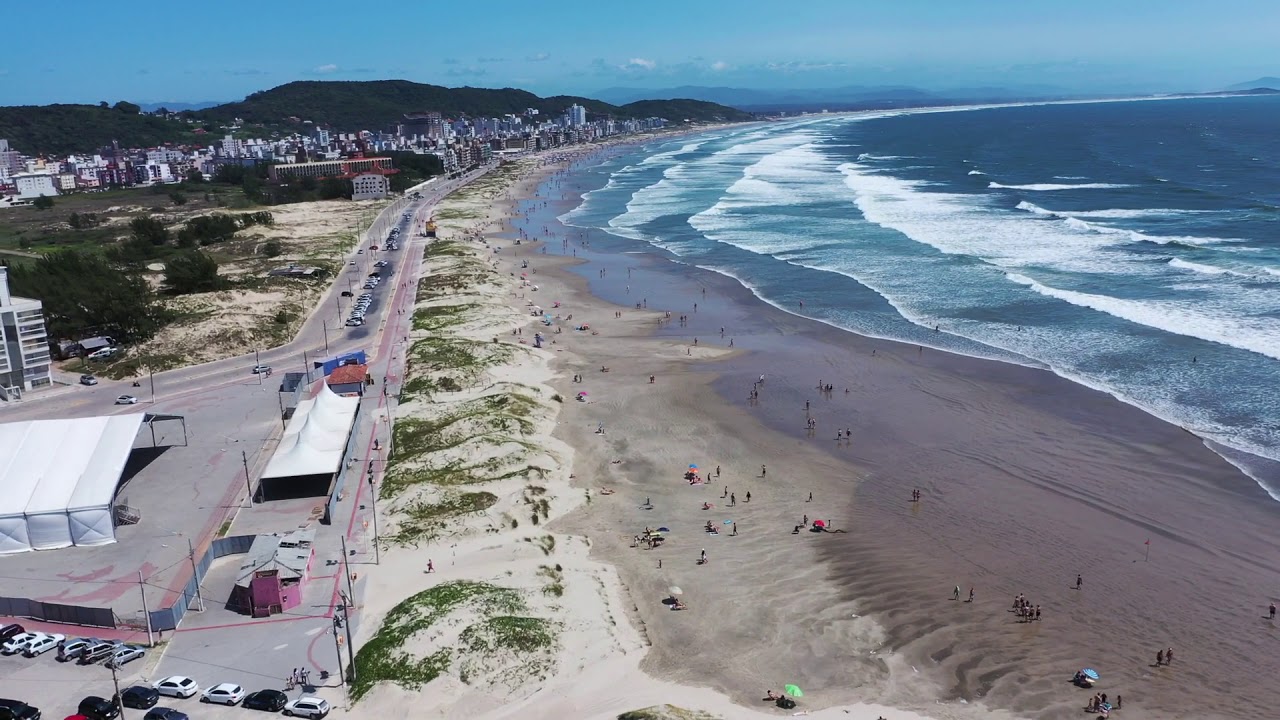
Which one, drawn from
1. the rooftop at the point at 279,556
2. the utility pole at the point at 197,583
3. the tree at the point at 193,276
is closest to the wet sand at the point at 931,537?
the rooftop at the point at 279,556

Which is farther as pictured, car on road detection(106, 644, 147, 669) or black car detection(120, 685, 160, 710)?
car on road detection(106, 644, 147, 669)

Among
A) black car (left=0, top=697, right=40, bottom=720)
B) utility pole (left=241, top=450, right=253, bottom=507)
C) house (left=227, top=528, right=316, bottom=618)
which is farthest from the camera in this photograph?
utility pole (left=241, top=450, right=253, bottom=507)

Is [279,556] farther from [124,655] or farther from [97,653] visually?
[97,653]

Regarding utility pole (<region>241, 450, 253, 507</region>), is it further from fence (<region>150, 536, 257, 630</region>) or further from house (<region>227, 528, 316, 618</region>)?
house (<region>227, 528, 316, 618</region>)

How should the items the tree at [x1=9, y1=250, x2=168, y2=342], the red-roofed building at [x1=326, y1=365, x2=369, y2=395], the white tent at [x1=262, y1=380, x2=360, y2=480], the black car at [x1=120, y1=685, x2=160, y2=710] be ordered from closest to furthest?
the black car at [x1=120, y1=685, x2=160, y2=710], the white tent at [x1=262, y1=380, x2=360, y2=480], the red-roofed building at [x1=326, y1=365, x2=369, y2=395], the tree at [x1=9, y1=250, x2=168, y2=342]

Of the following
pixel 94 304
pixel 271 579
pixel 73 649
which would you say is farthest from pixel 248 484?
pixel 94 304

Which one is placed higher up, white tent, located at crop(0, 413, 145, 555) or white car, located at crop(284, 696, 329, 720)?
white tent, located at crop(0, 413, 145, 555)

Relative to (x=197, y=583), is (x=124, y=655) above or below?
below

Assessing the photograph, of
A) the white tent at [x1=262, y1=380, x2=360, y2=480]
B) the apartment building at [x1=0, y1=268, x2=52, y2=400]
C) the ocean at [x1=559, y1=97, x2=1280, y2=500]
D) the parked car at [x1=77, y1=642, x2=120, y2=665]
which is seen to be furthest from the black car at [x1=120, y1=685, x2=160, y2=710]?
the ocean at [x1=559, y1=97, x2=1280, y2=500]
